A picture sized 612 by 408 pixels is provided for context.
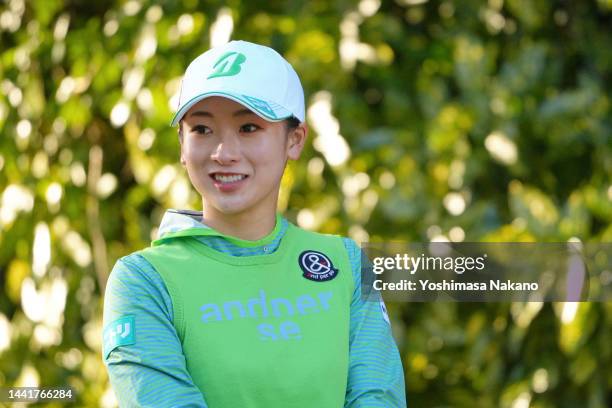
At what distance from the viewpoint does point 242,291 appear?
51.9 inches

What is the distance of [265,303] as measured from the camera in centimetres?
132

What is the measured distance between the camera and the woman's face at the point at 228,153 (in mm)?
1347

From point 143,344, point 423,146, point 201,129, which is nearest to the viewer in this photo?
point 143,344

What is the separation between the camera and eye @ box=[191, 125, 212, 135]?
53.6 inches

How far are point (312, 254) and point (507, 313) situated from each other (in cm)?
113

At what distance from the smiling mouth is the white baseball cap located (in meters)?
0.08

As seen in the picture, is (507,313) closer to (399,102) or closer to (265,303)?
(399,102)

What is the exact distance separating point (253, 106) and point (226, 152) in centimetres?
7

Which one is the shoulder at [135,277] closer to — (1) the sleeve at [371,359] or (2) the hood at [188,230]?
(2) the hood at [188,230]

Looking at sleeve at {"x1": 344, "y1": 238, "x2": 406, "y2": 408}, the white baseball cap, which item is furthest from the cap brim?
sleeve at {"x1": 344, "y1": 238, "x2": 406, "y2": 408}

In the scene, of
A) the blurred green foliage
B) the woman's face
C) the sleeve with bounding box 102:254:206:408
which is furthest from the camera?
the blurred green foliage

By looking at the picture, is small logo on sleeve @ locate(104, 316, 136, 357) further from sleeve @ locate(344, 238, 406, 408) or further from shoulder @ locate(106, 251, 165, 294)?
sleeve @ locate(344, 238, 406, 408)

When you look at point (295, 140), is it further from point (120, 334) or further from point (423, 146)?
point (423, 146)

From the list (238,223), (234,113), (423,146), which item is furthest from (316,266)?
(423,146)
